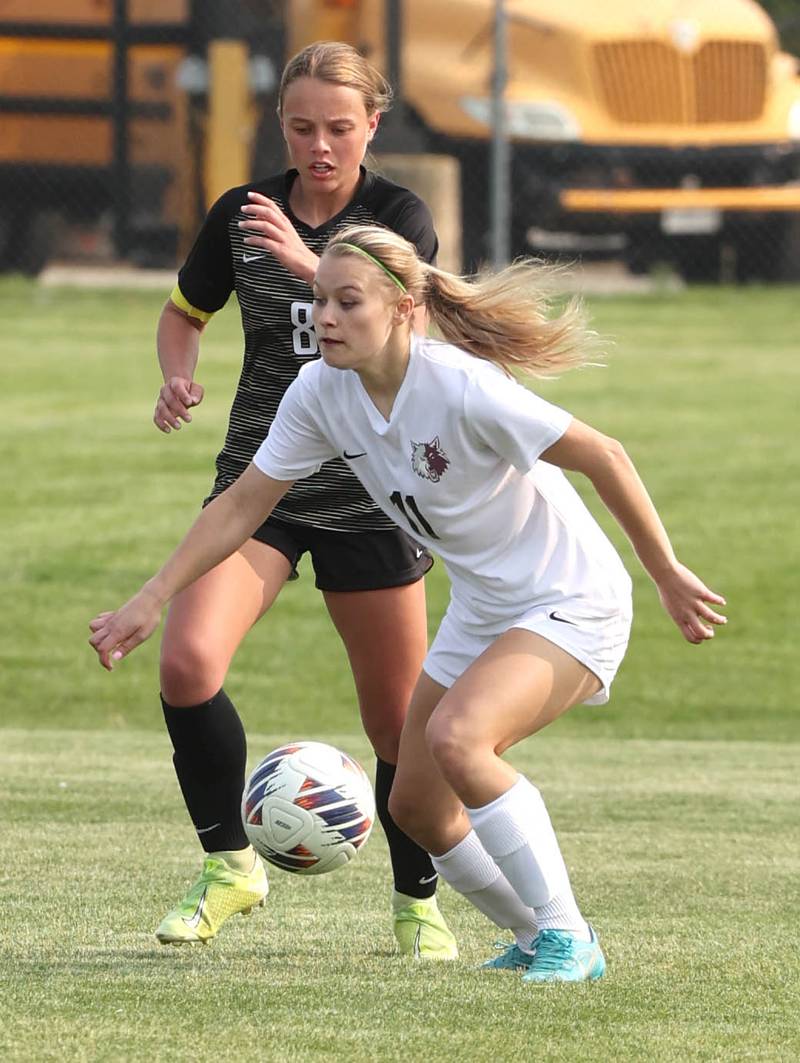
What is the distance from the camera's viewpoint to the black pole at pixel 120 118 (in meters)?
18.1

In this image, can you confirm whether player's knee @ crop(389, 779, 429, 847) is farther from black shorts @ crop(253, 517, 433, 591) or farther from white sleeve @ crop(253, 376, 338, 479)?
white sleeve @ crop(253, 376, 338, 479)

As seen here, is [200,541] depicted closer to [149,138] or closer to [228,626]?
[228,626]

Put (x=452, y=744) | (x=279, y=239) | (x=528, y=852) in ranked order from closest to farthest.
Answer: (x=452, y=744) → (x=528, y=852) → (x=279, y=239)

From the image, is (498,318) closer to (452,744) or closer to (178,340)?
(452,744)

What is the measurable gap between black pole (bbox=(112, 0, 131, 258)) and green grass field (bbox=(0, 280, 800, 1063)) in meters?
0.91

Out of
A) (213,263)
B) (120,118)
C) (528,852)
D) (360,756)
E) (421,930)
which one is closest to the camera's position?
(528,852)

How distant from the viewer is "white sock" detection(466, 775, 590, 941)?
14.8 ft

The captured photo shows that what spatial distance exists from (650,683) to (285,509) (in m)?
6.30

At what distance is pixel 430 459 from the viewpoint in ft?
14.9

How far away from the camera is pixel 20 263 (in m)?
20.1

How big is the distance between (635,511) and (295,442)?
77cm

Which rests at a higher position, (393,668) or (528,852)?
(393,668)

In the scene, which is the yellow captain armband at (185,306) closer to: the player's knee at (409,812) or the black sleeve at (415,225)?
the black sleeve at (415,225)

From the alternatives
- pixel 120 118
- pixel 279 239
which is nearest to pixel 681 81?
pixel 120 118
